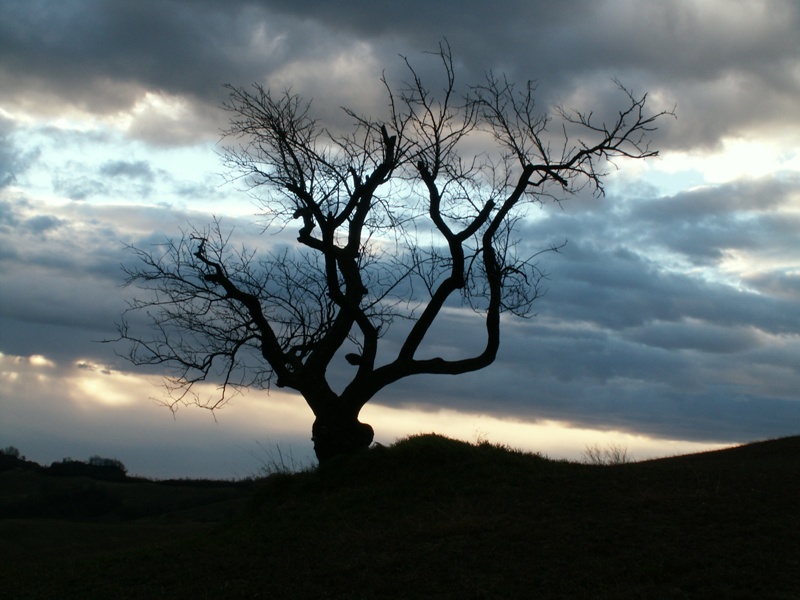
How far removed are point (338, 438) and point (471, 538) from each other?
504 centimetres

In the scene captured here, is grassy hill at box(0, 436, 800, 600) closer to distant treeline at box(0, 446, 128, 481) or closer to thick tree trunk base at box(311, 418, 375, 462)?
thick tree trunk base at box(311, 418, 375, 462)

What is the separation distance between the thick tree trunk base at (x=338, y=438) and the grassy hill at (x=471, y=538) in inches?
20.1

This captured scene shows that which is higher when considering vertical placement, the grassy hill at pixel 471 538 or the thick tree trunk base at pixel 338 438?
the thick tree trunk base at pixel 338 438

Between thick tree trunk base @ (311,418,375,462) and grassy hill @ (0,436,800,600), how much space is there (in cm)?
51

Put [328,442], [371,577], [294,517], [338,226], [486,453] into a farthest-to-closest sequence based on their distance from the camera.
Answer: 1. [338,226]
2. [328,442]
3. [486,453]
4. [294,517]
5. [371,577]

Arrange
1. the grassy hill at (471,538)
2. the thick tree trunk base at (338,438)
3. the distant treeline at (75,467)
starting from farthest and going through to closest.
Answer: the distant treeline at (75,467) < the thick tree trunk base at (338,438) < the grassy hill at (471,538)

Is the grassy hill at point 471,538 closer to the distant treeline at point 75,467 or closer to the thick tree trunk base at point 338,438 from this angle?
the thick tree trunk base at point 338,438

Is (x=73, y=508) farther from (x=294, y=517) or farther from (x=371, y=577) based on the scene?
(x=371, y=577)

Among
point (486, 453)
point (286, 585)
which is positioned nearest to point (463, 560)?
point (286, 585)

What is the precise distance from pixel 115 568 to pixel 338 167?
26.6ft

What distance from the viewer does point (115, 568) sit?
10641 mm

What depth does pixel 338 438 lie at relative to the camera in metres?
14.0

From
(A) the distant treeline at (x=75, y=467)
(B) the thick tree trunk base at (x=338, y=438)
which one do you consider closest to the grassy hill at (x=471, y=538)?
(B) the thick tree trunk base at (x=338, y=438)

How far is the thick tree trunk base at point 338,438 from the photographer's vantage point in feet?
45.9
